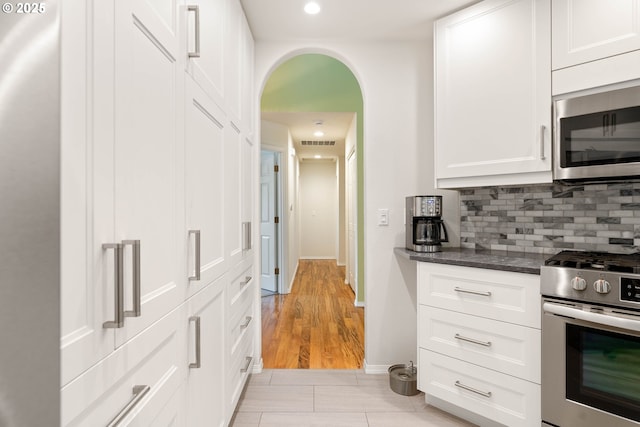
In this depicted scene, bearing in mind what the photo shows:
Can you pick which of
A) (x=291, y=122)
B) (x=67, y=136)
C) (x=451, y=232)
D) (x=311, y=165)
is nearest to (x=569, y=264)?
(x=451, y=232)

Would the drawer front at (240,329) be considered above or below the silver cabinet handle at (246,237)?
below

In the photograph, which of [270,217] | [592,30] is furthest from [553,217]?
[270,217]

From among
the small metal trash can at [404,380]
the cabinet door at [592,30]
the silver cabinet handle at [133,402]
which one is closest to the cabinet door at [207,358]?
the silver cabinet handle at [133,402]

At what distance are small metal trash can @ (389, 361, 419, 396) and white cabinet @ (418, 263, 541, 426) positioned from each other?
5.8 inches

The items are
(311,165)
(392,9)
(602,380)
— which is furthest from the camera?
(311,165)

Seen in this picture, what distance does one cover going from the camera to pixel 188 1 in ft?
3.94

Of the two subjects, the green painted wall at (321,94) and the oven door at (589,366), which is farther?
the green painted wall at (321,94)

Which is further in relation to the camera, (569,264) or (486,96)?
(486,96)

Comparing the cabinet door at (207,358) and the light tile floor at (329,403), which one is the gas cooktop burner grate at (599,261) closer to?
the light tile floor at (329,403)

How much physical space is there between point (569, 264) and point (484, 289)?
399mm

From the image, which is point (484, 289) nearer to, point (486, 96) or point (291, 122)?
point (486, 96)

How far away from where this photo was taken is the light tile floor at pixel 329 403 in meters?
1.95

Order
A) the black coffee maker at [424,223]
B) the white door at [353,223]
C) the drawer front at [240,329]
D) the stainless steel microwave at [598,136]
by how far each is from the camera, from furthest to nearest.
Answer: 1. the white door at [353,223]
2. the black coffee maker at [424,223]
3. the drawer front at [240,329]
4. the stainless steel microwave at [598,136]

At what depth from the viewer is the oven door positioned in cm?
138
